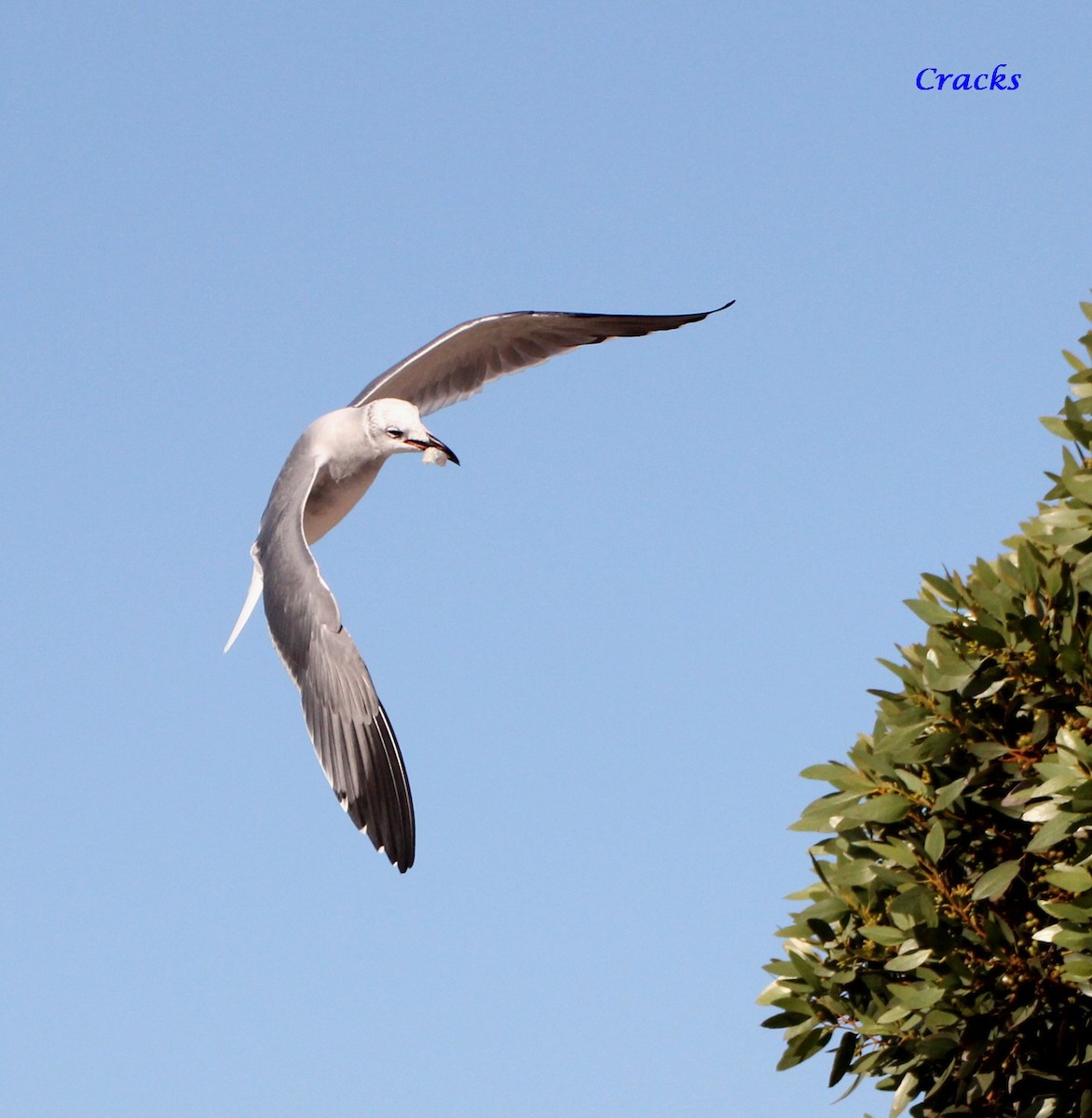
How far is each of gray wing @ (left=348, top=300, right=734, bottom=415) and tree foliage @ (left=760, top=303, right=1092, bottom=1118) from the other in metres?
6.18

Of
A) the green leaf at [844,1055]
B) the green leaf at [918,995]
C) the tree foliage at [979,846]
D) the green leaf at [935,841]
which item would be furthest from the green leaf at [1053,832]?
the green leaf at [844,1055]

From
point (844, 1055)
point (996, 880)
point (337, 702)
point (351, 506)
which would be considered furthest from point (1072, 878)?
point (351, 506)

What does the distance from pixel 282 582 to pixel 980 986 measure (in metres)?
5.22

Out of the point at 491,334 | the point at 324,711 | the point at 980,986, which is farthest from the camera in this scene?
the point at 491,334

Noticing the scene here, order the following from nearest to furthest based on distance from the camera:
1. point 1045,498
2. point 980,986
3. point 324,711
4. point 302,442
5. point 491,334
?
point 980,986
point 1045,498
point 324,711
point 302,442
point 491,334

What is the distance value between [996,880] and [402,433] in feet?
19.2

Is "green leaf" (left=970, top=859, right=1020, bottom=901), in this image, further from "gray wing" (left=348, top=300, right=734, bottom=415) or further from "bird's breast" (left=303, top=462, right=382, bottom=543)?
"gray wing" (left=348, top=300, right=734, bottom=415)

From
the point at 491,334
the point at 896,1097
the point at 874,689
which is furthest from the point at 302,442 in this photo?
the point at 896,1097

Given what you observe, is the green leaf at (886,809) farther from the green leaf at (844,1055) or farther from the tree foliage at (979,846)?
the green leaf at (844,1055)

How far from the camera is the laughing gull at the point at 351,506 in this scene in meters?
8.58

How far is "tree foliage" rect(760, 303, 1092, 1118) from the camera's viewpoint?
6023mm

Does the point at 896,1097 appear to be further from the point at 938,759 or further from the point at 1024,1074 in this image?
the point at 938,759

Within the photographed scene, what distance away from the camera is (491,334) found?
480 inches

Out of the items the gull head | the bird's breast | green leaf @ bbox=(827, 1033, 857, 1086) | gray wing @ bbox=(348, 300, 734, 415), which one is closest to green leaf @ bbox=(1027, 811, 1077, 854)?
green leaf @ bbox=(827, 1033, 857, 1086)
